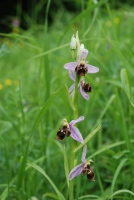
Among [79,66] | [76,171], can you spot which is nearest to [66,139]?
[76,171]

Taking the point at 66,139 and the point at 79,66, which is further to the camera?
the point at 66,139

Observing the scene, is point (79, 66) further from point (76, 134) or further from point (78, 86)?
point (76, 134)

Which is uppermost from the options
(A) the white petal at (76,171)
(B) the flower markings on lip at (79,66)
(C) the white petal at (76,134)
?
(B) the flower markings on lip at (79,66)

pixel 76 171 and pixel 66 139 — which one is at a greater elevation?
pixel 66 139

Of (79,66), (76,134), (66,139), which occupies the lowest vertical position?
(76,134)

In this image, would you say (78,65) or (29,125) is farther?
(29,125)

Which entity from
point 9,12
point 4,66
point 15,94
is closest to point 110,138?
point 15,94

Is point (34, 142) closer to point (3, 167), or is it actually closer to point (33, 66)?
point (3, 167)

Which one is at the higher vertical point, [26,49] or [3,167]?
[26,49]

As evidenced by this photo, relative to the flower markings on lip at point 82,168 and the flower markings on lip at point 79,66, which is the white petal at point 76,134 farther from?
the flower markings on lip at point 79,66

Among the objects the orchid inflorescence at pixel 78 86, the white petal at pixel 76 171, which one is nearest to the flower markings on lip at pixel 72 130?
the orchid inflorescence at pixel 78 86

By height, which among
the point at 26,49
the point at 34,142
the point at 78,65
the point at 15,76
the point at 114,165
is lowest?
the point at 114,165
